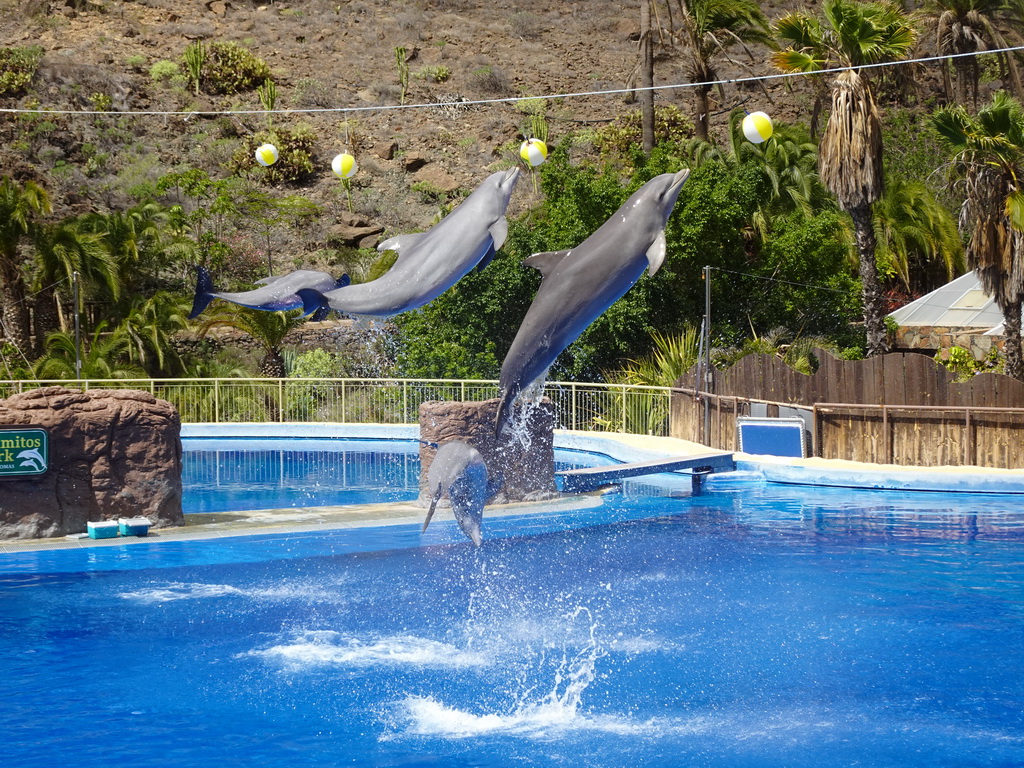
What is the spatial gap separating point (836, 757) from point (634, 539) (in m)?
6.23

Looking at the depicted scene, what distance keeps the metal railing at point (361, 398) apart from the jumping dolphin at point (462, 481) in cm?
1359

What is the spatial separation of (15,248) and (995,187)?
22600 millimetres

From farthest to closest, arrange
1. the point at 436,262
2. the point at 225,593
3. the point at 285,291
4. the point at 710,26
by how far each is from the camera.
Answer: the point at 710,26, the point at 225,593, the point at 285,291, the point at 436,262

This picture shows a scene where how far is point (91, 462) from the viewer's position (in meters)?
12.2

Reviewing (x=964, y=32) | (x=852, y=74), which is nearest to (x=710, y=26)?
(x=964, y=32)

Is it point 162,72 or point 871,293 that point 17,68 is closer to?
point 162,72

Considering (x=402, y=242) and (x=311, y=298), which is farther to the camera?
(x=402, y=242)

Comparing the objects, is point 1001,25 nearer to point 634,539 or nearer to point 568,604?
point 634,539

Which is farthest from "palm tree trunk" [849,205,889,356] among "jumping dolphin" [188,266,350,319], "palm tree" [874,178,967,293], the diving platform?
"jumping dolphin" [188,266,350,319]

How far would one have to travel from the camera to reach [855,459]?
664 inches

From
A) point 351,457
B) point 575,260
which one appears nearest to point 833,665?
point 575,260

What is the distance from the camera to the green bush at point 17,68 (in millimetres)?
41844

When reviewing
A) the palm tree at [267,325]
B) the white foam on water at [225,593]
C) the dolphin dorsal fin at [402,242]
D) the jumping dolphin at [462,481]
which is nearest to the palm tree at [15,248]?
the palm tree at [267,325]

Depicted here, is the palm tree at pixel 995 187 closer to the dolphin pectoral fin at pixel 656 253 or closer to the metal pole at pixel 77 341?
the dolphin pectoral fin at pixel 656 253
